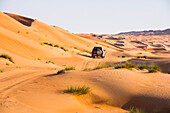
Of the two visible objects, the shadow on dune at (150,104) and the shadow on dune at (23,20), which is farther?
the shadow on dune at (23,20)

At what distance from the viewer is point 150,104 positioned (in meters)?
5.71

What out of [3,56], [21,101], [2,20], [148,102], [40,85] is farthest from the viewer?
[2,20]

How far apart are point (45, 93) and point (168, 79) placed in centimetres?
498

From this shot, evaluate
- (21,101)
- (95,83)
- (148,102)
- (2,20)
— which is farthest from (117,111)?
(2,20)

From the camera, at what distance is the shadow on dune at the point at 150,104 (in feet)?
17.8

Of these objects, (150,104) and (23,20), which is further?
(23,20)

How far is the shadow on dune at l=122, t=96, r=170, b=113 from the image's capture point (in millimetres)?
5428

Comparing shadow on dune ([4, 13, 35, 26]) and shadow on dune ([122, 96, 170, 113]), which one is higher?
shadow on dune ([4, 13, 35, 26])

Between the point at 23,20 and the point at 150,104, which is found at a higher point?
the point at 23,20

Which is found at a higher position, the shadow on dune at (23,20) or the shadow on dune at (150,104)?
the shadow on dune at (23,20)

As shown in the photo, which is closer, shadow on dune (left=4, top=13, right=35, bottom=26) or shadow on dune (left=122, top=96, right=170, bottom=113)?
shadow on dune (left=122, top=96, right=170, bottom=113)

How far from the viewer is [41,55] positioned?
23250mm

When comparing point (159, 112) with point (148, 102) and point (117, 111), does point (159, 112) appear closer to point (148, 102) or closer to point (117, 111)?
point (148, 102)

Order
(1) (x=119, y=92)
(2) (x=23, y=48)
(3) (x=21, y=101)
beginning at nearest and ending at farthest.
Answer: (3) (x=21, y=101)
(1) (x=119, y=92)
(2) (x=23, y=48)
